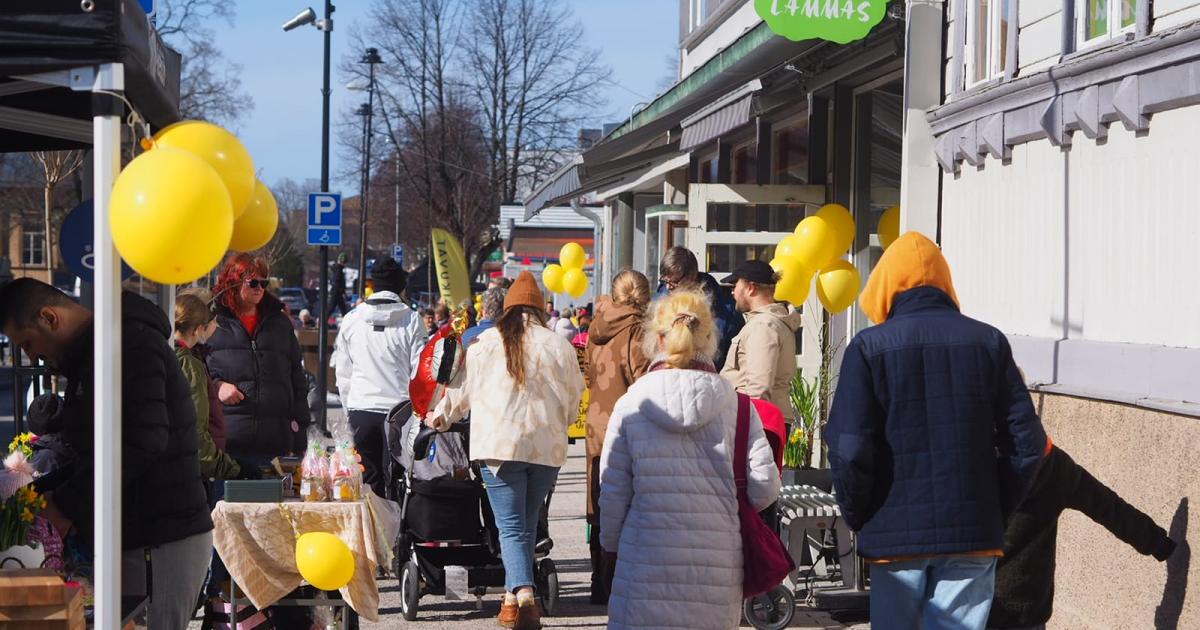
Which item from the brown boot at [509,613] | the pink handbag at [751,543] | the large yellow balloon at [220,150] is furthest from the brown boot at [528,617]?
the large yellow balloon at [220,150]

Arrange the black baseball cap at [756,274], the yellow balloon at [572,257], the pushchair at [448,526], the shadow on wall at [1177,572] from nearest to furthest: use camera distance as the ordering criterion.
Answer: the shadow on wall at [1177,572] < the black baseball cap at [756,274] < the pushchair at [448,526] < the yellow balloon at [572,257]

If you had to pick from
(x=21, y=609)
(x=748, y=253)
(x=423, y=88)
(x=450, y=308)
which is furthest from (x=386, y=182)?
(x=21, y=609)

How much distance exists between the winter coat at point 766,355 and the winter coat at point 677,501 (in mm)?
2340

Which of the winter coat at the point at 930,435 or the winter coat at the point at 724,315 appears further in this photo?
the winter coat at the point at 724,315

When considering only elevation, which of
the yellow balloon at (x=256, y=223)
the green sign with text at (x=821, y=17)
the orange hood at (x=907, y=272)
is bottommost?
the orange hood at (x=907, y=272)

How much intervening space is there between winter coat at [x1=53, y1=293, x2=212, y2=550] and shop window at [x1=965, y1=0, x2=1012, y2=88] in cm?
478

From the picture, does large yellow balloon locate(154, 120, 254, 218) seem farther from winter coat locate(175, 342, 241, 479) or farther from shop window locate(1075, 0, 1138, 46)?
shop window locate(1075, 0, 1138, 46)

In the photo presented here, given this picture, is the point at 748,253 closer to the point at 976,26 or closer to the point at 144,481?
the point at 976,26

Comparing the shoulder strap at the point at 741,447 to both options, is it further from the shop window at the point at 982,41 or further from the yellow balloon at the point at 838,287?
the yellow balloon at the point at 838,287

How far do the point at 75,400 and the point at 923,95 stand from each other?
543 cm

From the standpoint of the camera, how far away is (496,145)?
174 ft

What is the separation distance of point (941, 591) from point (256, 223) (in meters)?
2.56

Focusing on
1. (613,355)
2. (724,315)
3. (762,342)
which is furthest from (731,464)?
(724,315)

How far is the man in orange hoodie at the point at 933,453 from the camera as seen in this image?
4617 millimetres
